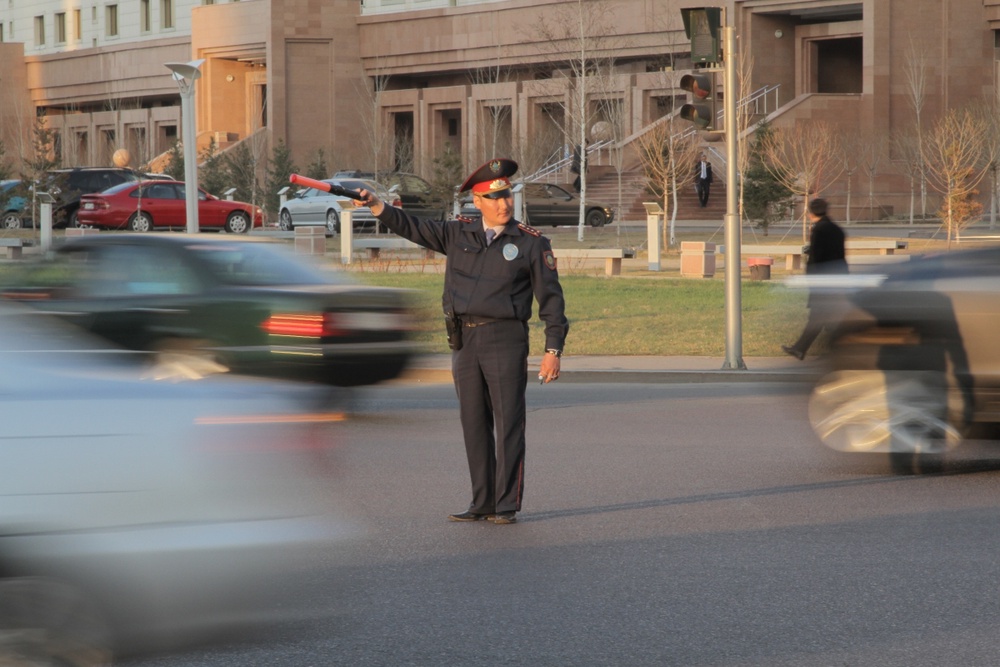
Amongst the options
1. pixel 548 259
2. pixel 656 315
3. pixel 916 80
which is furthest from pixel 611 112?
pixel 548 259

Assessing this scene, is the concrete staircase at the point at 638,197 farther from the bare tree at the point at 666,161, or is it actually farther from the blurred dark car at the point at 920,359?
the blurred dark car at the point at 920,359

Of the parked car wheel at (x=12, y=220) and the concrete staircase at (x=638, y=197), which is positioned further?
the concrete staircase at (x=638, y=197)

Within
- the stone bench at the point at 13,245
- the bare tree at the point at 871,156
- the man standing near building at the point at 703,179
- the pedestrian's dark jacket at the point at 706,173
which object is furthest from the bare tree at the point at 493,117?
the stone bench at the point at 13,245

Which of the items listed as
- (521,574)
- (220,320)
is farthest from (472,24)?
(521,574)

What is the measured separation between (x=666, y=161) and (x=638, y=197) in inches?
410

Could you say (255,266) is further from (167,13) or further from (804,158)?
(167,13)

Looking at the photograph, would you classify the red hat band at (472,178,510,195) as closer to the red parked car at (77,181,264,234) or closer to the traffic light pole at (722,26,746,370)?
the traffic light pole at (722,26,746,370)

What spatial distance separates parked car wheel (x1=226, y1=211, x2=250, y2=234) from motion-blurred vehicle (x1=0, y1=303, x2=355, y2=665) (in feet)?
124

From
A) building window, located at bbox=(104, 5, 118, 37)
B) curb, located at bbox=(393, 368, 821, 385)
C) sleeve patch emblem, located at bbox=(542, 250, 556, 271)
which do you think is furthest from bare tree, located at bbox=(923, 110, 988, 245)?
building window, located at bbox=(104, 5, 118, 37)

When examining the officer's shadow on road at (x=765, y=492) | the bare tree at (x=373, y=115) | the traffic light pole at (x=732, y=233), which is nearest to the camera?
the officer's shadow on road at (x=765, y=492)

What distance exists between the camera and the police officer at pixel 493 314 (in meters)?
8.08

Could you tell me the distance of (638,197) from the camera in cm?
5103

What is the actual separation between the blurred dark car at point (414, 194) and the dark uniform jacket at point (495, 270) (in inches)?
1187

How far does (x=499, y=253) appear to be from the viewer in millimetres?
8070
